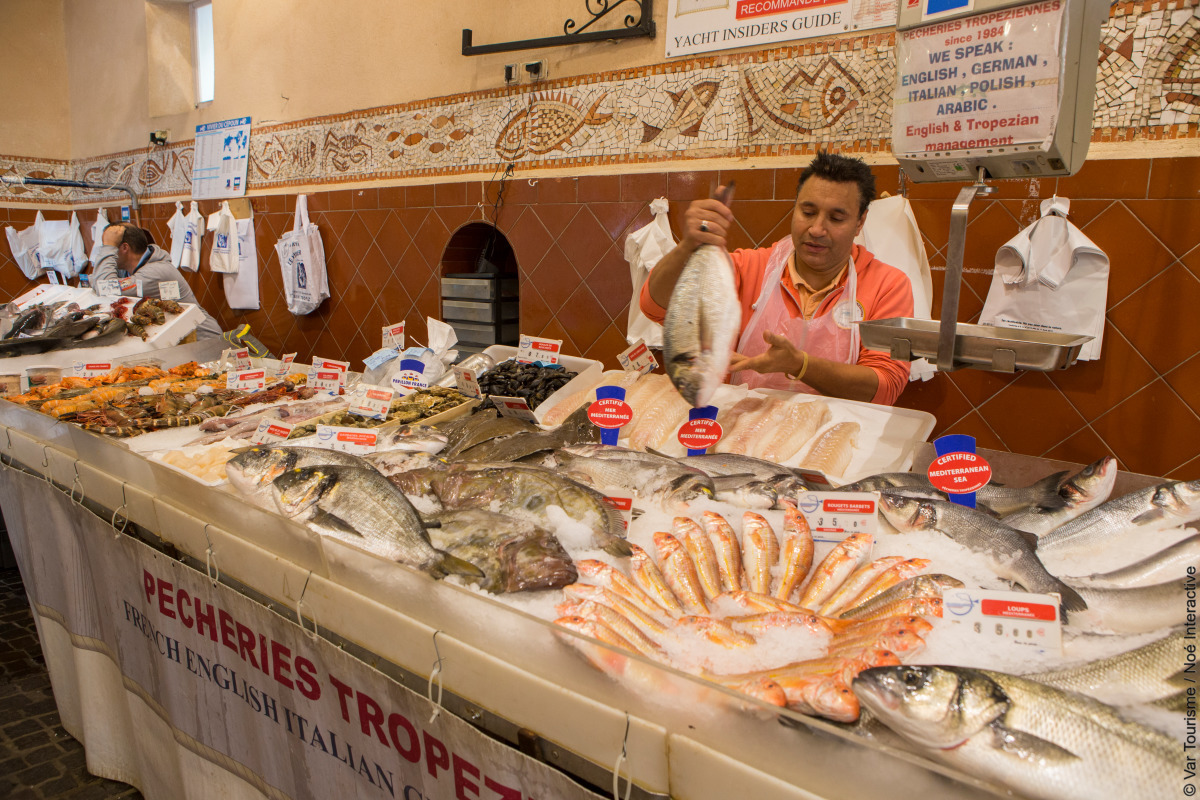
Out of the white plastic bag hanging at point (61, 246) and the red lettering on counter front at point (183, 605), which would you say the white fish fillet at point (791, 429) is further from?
the white plastic bag hanging at point (61, 246)

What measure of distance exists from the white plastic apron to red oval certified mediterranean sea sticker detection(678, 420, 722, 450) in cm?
88

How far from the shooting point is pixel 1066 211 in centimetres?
322

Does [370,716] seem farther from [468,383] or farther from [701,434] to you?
[468,383]

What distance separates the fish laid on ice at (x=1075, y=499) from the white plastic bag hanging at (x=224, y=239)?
24.8ft

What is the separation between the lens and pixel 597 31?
4.58 metres

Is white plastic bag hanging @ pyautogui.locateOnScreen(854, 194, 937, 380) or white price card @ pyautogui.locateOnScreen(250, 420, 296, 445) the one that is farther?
white plastic bag hanging @ pyautogui.locateOnScreen(854, 194, 937, 380)

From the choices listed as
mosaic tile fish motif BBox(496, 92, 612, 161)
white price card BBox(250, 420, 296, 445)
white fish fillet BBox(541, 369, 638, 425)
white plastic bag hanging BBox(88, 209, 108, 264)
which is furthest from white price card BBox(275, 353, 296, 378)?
white plastic bag hanging BBox(88, 209, 108, 264)

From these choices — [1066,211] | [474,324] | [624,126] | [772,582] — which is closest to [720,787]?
[772,582]

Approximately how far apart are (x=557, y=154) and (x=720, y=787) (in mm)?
4446

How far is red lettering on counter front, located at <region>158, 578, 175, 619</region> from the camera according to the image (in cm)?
225

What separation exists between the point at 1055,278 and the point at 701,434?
1.99m

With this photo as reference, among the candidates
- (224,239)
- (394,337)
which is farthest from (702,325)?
(224,239)

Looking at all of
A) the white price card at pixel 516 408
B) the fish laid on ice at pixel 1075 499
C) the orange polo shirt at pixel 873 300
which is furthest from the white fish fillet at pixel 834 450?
the white price card at pixel 516 408

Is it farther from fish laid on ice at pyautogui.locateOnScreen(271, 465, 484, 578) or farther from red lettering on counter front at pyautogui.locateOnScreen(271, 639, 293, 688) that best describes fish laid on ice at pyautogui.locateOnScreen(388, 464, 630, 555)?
red lettering on counter front at pyautogui.locateOnScreen(271, 639, 293, 688)
